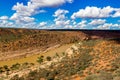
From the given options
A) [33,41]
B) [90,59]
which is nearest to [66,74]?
[90,59]

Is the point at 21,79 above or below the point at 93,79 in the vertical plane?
below

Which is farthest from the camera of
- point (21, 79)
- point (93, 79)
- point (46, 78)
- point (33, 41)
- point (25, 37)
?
point (25, 37)

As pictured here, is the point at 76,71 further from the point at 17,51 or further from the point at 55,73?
the point at 17,51

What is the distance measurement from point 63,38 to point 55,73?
48382 mm

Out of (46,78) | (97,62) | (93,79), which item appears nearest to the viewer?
(93,79)

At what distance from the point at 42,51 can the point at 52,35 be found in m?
18.8

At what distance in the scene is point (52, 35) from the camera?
2761 inches

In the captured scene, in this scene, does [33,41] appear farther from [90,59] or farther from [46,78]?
[46,78]

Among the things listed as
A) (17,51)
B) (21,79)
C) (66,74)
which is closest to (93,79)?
(66,74)

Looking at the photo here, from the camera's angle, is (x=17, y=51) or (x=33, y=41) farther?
(x=33, y=41)

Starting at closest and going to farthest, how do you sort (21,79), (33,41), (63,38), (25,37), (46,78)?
(46,78) < (21,79) < (33,41) < (25,37) < (63,38)

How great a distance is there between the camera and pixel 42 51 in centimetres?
5178

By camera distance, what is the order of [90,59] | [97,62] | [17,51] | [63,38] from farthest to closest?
[63,38] < [17,51] < [90,59] < [97,62]

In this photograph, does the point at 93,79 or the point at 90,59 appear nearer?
the point at 93,79
